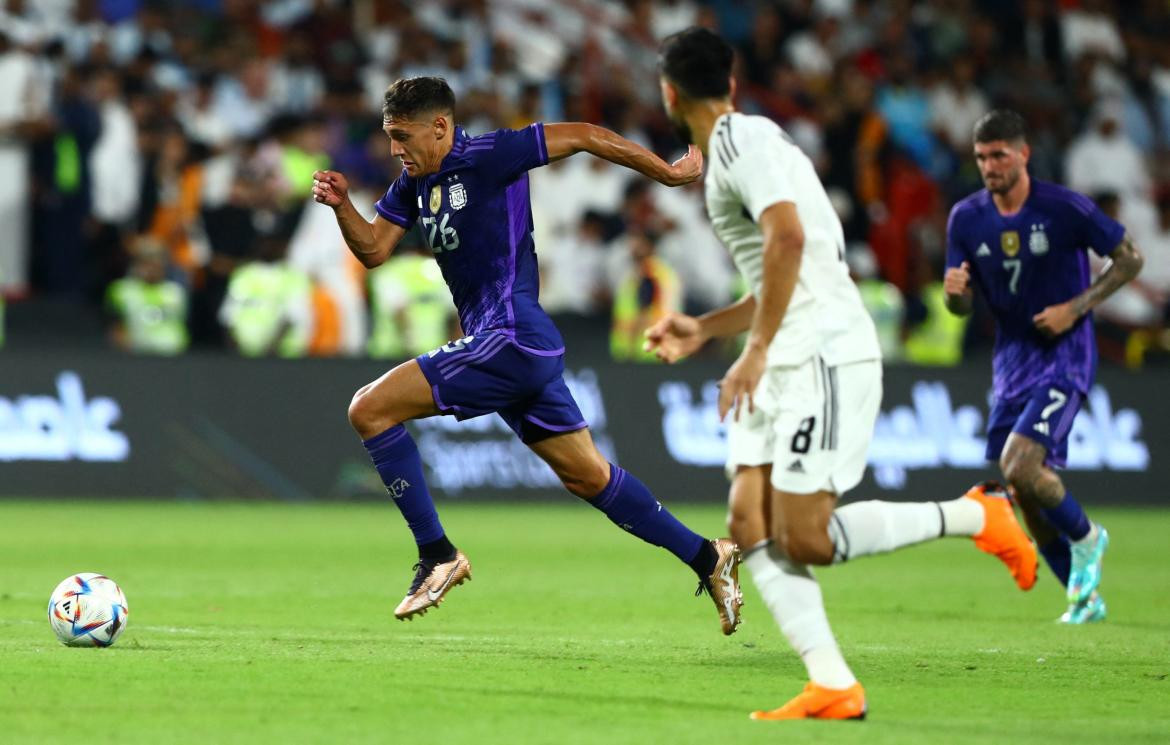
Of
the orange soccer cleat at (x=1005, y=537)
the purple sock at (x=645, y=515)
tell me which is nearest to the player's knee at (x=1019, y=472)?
the purple sock at (x=645, y=515)

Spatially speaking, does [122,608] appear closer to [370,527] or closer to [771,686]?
[771,686]

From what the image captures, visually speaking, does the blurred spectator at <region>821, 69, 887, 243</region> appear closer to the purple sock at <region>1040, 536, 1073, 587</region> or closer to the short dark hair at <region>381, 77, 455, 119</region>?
the purple sock at <region>1040, 536, 1073, 587</region>

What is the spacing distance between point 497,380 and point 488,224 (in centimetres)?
68

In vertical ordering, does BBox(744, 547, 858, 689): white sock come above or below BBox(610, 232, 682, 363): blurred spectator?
below

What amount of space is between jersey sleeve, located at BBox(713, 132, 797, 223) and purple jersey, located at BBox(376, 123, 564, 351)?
2236 mm

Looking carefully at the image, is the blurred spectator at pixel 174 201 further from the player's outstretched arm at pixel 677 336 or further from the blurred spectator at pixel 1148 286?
the player's outstretched arm at pixel 677 336

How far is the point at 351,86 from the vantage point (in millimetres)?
18609

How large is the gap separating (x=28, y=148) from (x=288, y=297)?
8.89ft

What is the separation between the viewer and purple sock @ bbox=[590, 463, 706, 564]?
26.6 ft

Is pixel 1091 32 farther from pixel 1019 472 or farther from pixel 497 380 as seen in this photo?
pixel 497 380

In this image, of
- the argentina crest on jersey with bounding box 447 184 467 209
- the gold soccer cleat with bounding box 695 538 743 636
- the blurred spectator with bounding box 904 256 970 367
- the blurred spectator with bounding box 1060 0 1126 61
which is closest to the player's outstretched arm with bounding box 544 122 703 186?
the argentina crest on jersey with bounding box 447 184 467 209

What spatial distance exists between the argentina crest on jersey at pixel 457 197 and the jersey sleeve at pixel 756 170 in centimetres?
228

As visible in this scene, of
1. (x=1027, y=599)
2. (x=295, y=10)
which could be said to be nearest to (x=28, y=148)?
(x=295, y=10)

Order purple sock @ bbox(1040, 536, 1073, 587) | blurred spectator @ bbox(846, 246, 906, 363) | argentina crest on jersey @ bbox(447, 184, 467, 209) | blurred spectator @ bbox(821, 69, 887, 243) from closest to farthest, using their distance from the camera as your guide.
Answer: argentina crest on jersey @ bbox(447, 184, 467, 209) → purple sock @ bbox(1040, 536, 1073, 587) → blurred spectator @ bbox(846, 246, 906, 363) → blurred spectator @ bbox(821, 69, 887, 243)
